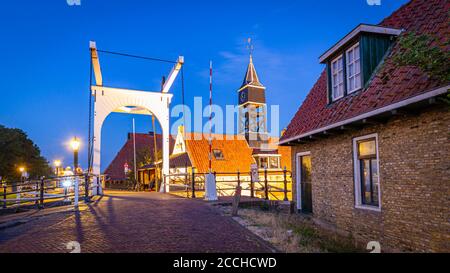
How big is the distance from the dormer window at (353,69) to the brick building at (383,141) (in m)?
0.03

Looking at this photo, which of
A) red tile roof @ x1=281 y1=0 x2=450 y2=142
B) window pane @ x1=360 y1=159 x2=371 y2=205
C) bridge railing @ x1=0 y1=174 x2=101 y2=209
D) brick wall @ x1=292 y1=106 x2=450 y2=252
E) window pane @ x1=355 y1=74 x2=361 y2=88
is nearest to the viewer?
brick wall @ x1=292 y1=106 x2=450 y2=252

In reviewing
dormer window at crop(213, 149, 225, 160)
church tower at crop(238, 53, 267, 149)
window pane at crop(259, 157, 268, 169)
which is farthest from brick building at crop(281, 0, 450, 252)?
church tower at crop(238, 53, 267, 149)

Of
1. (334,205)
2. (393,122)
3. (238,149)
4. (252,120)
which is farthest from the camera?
(252,120)

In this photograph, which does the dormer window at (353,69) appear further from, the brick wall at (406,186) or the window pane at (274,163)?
the window pane at (274,163)

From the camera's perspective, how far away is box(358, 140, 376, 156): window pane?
8.55 meters

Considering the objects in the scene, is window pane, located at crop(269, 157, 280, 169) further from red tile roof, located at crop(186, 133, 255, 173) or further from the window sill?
the window sill

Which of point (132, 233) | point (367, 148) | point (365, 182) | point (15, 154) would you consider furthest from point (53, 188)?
point (15, 154)

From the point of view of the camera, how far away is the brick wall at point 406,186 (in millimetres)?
6359

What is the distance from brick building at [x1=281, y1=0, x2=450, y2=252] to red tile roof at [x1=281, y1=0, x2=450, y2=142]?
3 cm
